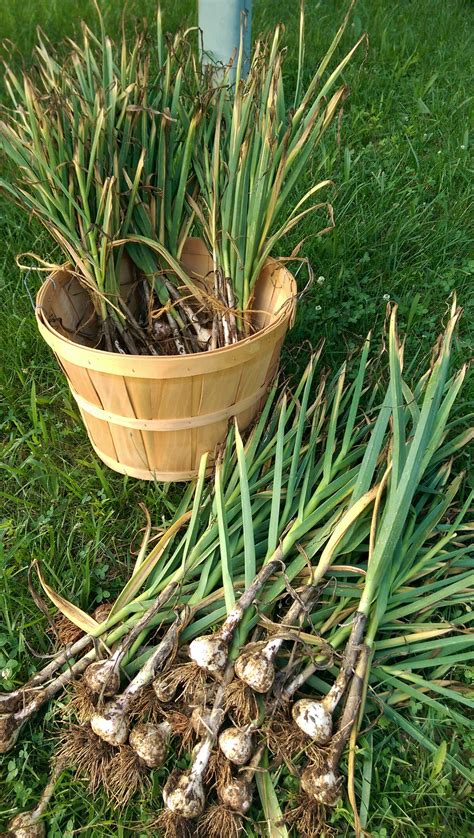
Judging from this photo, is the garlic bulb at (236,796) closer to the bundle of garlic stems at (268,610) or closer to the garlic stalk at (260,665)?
the bundle of garlic stems at (268,610)

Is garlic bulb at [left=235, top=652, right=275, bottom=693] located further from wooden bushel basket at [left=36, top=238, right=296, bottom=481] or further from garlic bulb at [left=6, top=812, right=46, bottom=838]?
wooden bushel basket at [left=36, top=238, right=296, bottom=481]

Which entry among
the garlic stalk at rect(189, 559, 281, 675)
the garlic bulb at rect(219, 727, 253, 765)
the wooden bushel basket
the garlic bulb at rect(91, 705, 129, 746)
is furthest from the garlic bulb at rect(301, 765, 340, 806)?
the wooden bushel basket

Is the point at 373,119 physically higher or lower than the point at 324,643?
higher

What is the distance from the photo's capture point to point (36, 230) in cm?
226

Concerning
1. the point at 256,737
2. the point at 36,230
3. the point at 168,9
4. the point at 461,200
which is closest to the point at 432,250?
the point at 461,200

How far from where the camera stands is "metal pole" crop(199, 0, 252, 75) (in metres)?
1.92

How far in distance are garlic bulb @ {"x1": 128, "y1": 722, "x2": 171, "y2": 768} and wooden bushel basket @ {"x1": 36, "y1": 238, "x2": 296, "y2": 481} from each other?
1.97 feet

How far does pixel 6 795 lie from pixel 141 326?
1084mm

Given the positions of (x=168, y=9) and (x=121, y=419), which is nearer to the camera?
(x=121, y=419)

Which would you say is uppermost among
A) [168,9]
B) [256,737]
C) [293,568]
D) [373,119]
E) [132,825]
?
[168,9]

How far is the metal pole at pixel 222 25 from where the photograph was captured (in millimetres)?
1917

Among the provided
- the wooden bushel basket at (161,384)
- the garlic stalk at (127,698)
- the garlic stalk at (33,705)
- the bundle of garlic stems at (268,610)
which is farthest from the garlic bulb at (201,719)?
the wooden bushel basket at (161,384)

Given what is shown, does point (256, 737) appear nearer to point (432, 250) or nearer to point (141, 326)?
point (141, 326)

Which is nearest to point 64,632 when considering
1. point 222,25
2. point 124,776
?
point 124,776
